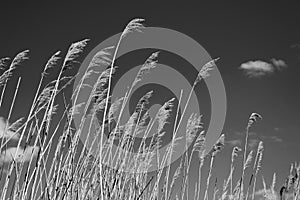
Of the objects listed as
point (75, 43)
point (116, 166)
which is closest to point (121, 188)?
point (116, 166)

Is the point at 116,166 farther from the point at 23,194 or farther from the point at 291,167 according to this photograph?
the point at 291,167

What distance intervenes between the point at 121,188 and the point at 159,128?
0.57m

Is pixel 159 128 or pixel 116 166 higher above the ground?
pixel 159 128

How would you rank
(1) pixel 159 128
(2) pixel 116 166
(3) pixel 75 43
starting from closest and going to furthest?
(3) pixel 75 43 < (2) pixel 116 166 < (1) pixel 159 128

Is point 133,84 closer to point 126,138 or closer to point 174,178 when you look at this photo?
point 126,138

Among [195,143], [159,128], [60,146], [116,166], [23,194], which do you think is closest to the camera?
[23,194]

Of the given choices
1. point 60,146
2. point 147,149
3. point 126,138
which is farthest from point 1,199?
point 147,149

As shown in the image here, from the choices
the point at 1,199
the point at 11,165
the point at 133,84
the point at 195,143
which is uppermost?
the point at 133,84

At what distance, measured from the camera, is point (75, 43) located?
246cm

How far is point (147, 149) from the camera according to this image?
3250 millimetres

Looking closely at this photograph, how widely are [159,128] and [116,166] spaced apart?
0.44 metres

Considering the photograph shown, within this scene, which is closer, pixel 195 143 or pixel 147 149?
pixel 147 149

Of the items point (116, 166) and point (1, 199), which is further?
point (116, 166)

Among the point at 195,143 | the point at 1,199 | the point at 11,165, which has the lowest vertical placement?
the point at 1,199
